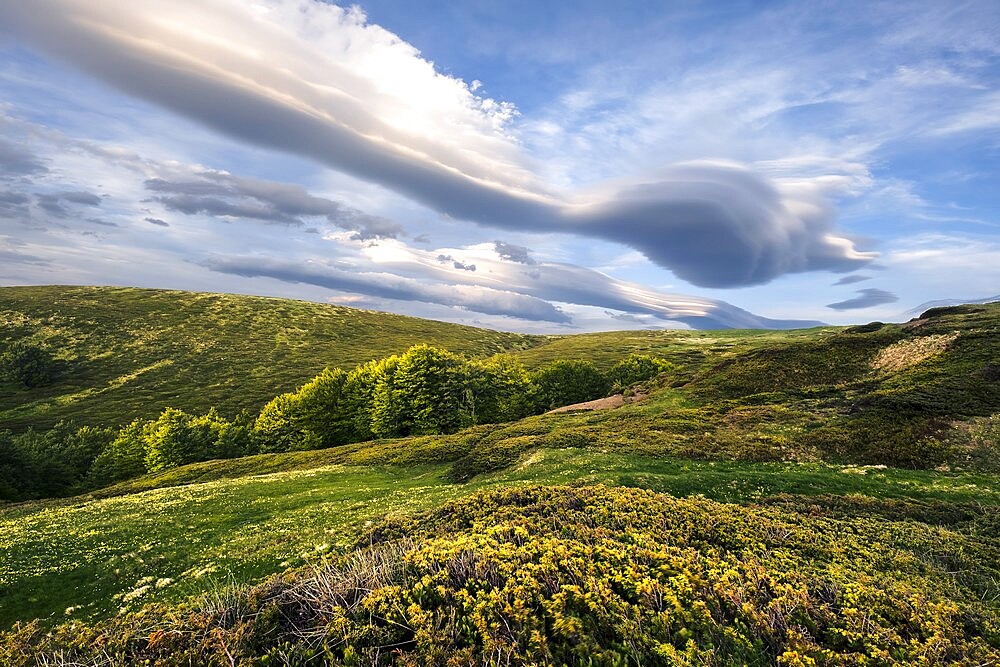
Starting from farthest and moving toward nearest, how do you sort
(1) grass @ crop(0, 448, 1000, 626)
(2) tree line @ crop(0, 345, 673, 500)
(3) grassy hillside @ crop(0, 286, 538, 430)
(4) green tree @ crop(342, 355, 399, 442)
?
(3) grassy hillside @ crop(0, 286, 538, 430) < (4) green tree @ crop(342, 355, 399, 442) < (2) tree line @ crop(0, 345, 673, 500) < (1) grass @ crop(0, 448, 1000, 626)

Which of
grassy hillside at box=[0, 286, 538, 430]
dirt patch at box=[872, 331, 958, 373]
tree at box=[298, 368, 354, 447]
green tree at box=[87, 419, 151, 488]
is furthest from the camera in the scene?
grassy hillside at box=[0, 286, 538, 430]

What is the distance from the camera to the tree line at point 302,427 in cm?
7800

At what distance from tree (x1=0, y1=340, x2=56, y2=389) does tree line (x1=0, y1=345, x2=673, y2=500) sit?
238ft

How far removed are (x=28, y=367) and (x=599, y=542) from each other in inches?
8020

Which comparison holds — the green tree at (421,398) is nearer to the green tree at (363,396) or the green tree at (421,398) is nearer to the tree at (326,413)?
the green tree at (363,396)

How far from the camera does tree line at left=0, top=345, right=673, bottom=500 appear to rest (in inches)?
3071

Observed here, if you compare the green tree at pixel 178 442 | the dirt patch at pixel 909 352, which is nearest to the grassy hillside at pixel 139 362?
the green tree at pixel 178 442

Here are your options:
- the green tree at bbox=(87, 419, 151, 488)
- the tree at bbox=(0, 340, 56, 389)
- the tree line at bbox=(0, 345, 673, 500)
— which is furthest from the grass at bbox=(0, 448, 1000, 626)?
the tree at bbox=(0, 340, 56, 389)

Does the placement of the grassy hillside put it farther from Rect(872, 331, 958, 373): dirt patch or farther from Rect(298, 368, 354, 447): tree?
Rect(872, 331, 958, 373): dirt patch

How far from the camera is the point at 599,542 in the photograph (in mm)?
10922

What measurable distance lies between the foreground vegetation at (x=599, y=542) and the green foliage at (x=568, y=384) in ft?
161

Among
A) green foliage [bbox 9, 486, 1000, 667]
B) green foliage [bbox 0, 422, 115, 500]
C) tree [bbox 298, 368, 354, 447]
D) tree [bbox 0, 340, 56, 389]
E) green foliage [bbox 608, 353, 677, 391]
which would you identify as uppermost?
green foliage [bbox 9, 486, 1000, 667]

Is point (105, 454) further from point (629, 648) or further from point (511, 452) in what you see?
point (629, 648)

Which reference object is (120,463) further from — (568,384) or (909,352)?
(909,352)
